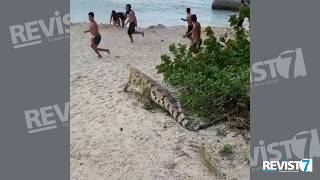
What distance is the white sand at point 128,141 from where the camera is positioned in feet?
20.2

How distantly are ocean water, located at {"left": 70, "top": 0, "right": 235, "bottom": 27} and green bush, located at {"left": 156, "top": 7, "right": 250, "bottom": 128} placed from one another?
12.0 metres

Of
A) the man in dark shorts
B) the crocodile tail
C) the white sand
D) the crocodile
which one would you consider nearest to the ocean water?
the man in dark shorts

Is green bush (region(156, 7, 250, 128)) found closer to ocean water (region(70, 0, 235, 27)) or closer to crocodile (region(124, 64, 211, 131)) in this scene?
crocodile (region(124, 64, 211, 131))

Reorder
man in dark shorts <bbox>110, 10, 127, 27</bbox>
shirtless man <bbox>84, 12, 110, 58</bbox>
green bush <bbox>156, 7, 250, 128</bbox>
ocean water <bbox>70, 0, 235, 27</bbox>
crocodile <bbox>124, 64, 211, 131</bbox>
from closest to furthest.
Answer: crocodile <bbox>124, 64, 211, 131</bbox> < green bush <bbox>156, 7, 250, 128</bbox> < shirtless man <bbox>84, 12, 110, 58</bbox> < man in dark shorts <bbox>110, 10, 127, 27</bbox> < ocean water <bbox>70, 0, 235, 27</bbox>

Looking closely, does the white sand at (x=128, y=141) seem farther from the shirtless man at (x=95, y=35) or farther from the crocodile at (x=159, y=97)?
the shirtless man at (x=95, y=35)

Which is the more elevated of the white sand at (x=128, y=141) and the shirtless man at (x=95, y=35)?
the shirtless man at (x=95, y=35)

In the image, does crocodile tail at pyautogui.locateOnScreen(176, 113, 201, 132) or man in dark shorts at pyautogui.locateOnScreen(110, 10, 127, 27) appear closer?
crocodile tail at pyautogui.locateOnScreen(176, 113, 201, 132)

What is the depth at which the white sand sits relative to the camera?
20.2 ft

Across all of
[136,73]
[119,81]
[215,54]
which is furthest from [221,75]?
[119,81]

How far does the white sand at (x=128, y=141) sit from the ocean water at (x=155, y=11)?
40.7 ft

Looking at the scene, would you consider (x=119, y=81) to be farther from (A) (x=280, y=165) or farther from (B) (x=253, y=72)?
(A) (x=280, y=165)

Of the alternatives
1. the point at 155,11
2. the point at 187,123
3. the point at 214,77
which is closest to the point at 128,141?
the point at 187,123

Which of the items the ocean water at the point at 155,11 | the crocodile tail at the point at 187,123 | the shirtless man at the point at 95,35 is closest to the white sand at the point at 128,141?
the crocodile tail at the point at 187,123

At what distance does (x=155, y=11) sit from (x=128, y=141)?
20988 mm
